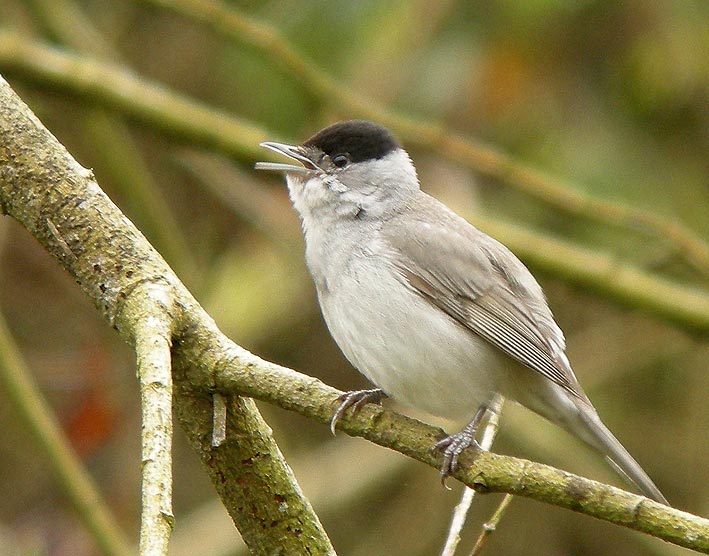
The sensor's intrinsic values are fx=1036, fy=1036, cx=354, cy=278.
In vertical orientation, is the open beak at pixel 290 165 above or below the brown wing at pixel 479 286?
above

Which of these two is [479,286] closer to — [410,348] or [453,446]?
[410,348]

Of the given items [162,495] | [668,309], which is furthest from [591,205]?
[162,495]

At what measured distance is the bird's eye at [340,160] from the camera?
467cm

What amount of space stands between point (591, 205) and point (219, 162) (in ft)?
7.68

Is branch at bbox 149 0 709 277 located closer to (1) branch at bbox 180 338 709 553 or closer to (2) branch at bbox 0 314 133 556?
(2) branch at bbox 0 314 133 556

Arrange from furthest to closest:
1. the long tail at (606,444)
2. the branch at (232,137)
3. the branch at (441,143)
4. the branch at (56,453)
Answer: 1. the branch at (441,143)
2. the branch at (232,137)
3. the branch at (56,453)
4. the long tail at (606,444)

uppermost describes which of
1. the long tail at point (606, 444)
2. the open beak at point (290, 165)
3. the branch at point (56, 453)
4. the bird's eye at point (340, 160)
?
the bird's eye at point (340, 160)

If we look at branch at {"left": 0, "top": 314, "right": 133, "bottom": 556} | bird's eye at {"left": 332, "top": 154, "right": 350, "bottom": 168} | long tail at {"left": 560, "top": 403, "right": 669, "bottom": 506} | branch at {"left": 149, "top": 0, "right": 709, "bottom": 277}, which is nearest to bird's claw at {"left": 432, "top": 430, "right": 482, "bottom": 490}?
long tail at {"left": 560, "top": 403, "right": 669, "bottom": 506}

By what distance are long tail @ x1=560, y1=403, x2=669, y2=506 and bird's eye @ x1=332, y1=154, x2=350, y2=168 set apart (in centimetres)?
151

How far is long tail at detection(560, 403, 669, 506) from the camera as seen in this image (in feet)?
12.3

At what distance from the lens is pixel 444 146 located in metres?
5.45

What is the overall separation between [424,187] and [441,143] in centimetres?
111

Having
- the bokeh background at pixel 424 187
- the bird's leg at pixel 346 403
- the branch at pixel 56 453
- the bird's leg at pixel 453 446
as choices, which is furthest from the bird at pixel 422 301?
the branch at pixel 56 453

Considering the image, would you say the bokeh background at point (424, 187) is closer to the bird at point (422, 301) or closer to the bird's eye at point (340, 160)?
the bird's eye at point (340, 160)
